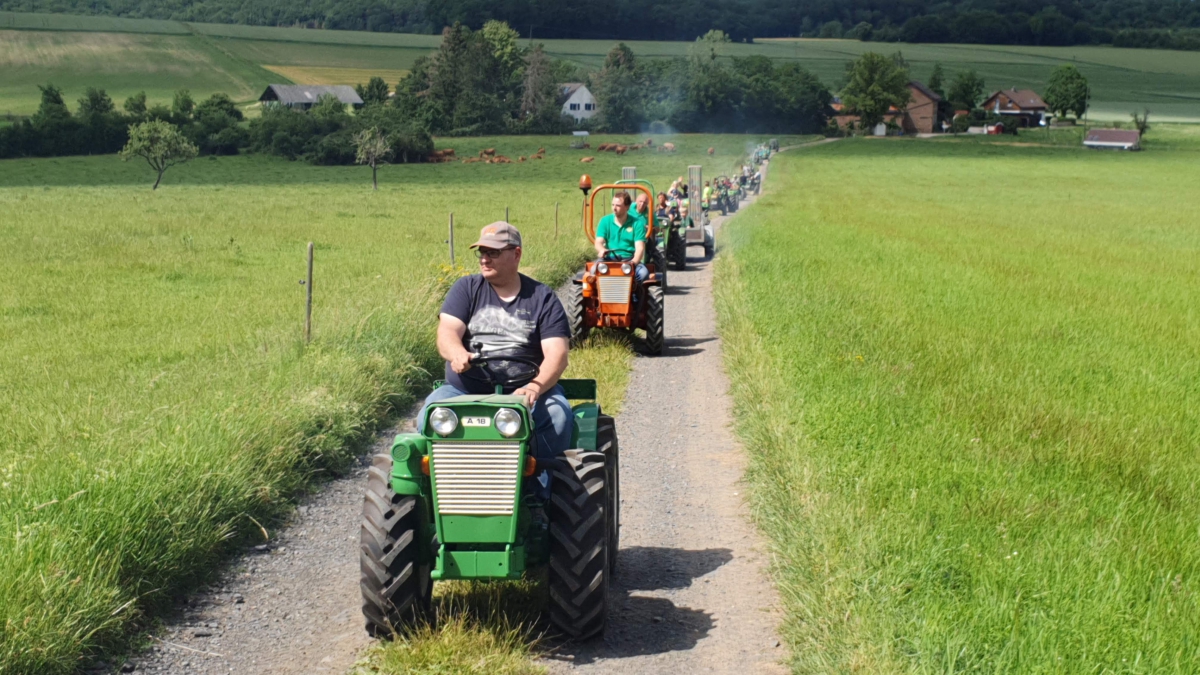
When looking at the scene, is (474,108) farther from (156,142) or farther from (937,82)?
(937,82)

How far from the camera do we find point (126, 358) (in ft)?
39.7

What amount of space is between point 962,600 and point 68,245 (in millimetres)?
23446

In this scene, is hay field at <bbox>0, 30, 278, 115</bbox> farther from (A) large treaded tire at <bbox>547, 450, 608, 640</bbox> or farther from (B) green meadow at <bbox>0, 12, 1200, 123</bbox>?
(A) large treaded tire at <bbox>547, 450, 608, 640</bbox>

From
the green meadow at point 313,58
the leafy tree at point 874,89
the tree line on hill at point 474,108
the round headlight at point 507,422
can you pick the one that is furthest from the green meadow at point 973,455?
the leafy tree at point 874,89

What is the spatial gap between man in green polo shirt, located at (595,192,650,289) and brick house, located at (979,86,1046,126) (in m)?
132

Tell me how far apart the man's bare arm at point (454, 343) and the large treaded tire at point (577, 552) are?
676 millimetres

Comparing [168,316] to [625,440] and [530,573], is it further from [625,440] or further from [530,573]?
[530,573]

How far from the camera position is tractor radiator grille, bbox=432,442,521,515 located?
16.6 feet

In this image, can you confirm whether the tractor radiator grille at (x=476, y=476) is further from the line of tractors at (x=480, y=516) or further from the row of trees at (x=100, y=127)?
the row of trees at (x=100, y=127)

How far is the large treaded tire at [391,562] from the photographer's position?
5.14 metres

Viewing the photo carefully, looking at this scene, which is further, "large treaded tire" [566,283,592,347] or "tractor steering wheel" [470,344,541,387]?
"large treaded tire" [566,283,592,347]

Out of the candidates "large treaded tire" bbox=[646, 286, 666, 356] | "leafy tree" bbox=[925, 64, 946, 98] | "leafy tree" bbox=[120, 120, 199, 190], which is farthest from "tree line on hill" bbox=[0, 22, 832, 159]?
"large treaded tire" bbox=[646, 286, 666, 356]

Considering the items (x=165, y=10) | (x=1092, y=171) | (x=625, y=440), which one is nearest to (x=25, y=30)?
(x=165, y=10)

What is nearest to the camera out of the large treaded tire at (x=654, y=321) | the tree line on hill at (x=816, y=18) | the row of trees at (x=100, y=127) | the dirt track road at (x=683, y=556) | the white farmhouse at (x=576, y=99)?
the dirt track road at (x=683, y=556)
